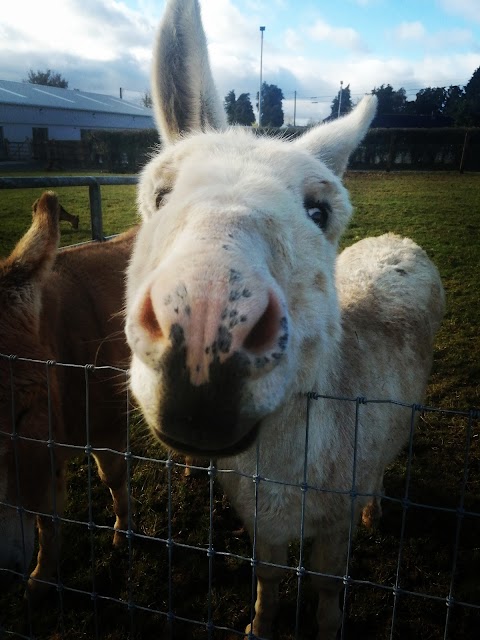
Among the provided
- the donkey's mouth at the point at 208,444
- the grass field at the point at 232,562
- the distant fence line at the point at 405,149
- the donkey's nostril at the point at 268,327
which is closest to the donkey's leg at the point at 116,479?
the grass field at the point at 232,562

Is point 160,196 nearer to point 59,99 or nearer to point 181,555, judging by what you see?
point 181,555

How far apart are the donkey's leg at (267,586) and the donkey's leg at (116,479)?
1.25 metres

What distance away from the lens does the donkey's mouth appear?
4.16 ft

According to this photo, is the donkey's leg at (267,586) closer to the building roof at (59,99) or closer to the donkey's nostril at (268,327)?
the donkey's nostril at (268,327)

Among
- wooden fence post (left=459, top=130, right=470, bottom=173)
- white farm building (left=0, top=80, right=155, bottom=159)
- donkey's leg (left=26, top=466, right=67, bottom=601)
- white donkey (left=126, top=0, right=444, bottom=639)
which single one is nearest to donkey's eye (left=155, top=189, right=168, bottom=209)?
white donkey (left=126, top=0, right=444, bottom=639)

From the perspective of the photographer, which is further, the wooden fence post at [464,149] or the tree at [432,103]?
the tree at [432,103]

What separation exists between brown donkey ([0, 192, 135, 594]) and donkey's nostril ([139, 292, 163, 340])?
69cm

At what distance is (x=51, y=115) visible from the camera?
45.5m

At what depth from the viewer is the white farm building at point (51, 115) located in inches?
1624

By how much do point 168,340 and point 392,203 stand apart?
17534 mm

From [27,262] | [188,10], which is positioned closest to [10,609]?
[27,262]

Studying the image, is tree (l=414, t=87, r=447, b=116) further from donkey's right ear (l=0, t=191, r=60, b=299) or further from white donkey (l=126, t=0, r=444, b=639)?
donkey's right ear (l=0, t=191, r=60, b=299)

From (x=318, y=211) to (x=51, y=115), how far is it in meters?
51.3

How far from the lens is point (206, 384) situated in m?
1.20
